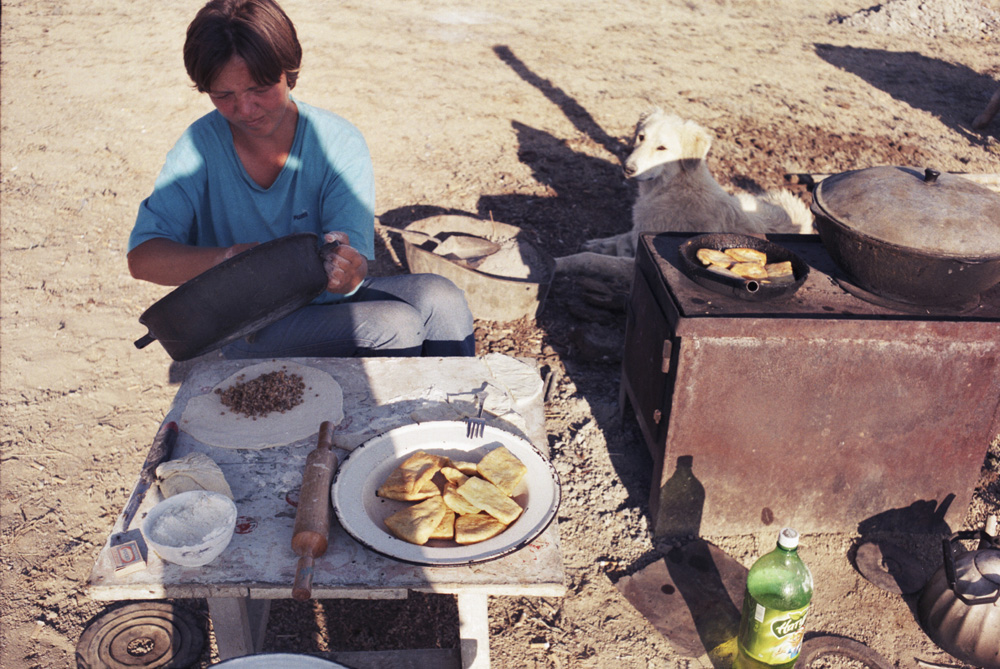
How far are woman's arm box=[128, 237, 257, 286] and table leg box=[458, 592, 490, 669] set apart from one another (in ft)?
4.73

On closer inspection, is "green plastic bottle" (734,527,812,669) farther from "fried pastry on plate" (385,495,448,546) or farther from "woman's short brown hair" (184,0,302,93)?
"woman's short brown hair" (184,0,302,93)

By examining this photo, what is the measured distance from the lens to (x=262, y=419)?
84.1 inches

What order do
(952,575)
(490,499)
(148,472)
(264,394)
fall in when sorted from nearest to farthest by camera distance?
(490,499), (148,472), (264,394), (952,575)

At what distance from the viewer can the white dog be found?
427 cm

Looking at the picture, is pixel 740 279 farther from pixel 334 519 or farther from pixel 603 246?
pixel 603 246

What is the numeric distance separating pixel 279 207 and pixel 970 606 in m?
2.92

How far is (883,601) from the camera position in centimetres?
278

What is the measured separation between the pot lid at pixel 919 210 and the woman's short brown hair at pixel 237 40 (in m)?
2.03

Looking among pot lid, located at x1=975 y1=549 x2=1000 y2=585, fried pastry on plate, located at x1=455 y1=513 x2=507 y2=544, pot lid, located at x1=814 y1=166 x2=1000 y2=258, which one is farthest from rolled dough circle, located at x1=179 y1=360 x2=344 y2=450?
pot lid, located at x1=975 y1=549 x2=1000 y2=585

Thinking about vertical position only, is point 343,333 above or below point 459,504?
below

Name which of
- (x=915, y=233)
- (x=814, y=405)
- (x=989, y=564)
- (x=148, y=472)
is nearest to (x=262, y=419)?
(x=148, y=472)

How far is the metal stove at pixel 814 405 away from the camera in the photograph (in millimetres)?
2502

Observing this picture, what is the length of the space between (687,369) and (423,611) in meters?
1.38

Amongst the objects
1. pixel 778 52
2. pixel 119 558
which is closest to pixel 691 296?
pixel 119 558
